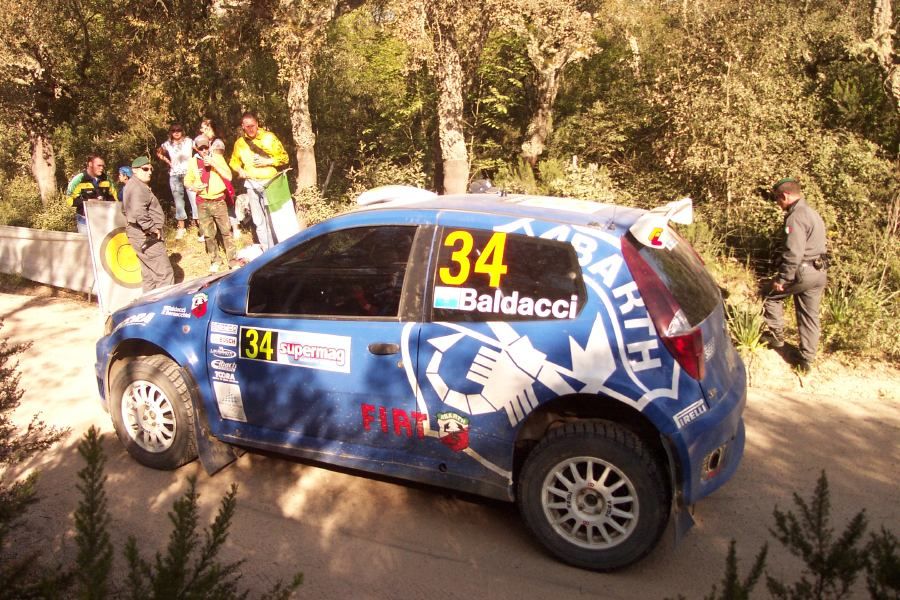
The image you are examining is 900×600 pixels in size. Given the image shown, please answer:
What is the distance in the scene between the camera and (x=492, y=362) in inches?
153

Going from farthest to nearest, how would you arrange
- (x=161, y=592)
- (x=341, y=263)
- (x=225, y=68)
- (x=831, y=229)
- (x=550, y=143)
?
(x=550, y=143) → (x=225, y=68) → (x=831, y=229) → (x=341, y=263) → (x=161, y=592)

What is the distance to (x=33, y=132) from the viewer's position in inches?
512

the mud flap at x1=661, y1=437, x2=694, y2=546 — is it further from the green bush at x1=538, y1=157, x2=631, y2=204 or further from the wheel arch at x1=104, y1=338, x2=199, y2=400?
the green bush at x1=538, y1=157, x2=631, y2=204

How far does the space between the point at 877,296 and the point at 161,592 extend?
23.6 ft

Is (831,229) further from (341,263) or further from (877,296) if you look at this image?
(341,263)

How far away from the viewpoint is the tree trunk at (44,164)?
43.3 feet

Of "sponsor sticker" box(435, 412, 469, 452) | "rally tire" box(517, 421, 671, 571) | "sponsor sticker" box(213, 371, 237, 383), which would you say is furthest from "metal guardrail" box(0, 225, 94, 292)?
"rally tire" box(517, 421, 671, 571)

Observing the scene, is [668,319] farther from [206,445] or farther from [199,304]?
[206,445]

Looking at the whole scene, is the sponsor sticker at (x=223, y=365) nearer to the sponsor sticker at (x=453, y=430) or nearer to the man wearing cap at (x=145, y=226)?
the sponsor sticker at (x=453, y=430)

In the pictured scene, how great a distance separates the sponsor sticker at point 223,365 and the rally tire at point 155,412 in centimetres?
29

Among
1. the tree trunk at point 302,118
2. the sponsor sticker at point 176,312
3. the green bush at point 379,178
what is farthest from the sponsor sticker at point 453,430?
the tree trunk at point 302,118

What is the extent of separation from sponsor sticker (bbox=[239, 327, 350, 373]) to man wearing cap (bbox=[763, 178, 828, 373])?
13.9ft

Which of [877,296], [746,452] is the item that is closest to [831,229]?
[877,296]

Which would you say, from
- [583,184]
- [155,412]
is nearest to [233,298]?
[155,412]
